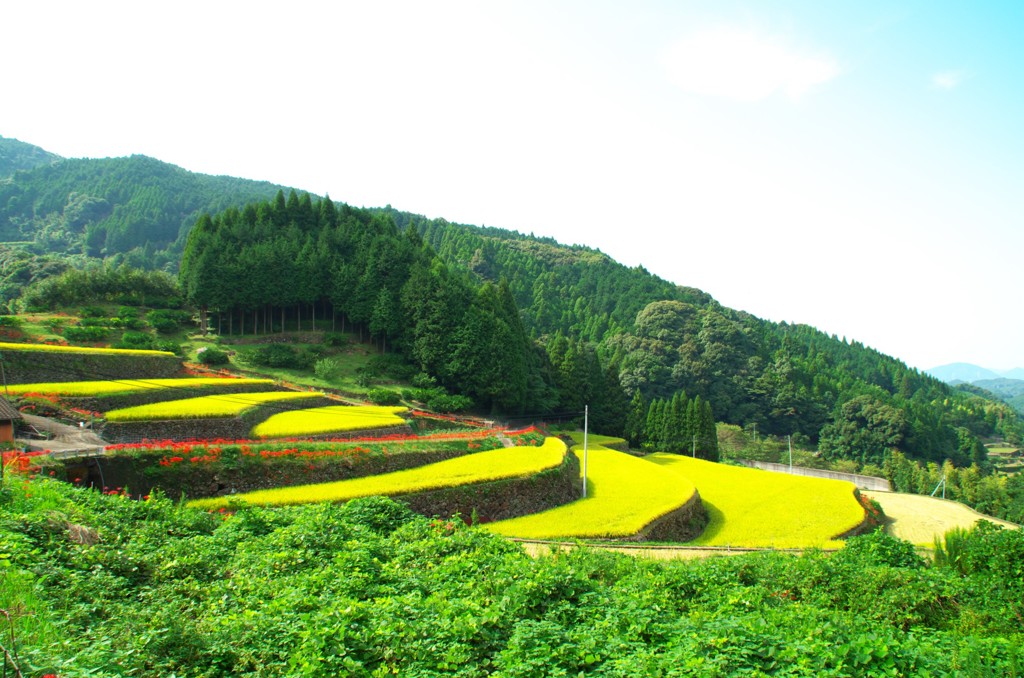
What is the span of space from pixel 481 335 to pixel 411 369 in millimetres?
5268

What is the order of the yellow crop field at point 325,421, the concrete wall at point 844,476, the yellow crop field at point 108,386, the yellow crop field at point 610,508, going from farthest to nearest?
the concrete wall at point 844,476, the yellow crop field at point 325,421, the yellow crop field at point 108,386, the yellow crop field at point 610,508

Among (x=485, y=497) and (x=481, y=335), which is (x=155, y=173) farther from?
(x=485, y=497)

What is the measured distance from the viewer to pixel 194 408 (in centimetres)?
2111

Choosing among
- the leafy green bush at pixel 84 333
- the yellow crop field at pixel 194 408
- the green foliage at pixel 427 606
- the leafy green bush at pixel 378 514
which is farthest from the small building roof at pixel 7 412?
the leafy green bush at pixel 84 333

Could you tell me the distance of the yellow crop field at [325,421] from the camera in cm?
2105

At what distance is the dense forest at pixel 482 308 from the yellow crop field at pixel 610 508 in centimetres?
1661

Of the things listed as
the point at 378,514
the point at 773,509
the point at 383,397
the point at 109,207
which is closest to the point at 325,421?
the point at 383,397

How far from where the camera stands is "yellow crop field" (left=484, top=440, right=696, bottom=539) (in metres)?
16.9

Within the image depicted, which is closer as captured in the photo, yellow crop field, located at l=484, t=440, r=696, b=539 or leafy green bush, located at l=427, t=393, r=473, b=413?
yellow crop field, located at l=484, t=440, r=696, b=539

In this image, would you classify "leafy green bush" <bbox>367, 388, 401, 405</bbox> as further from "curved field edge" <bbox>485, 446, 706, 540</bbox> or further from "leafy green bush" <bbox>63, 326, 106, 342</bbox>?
"leafy green bush" <bbox>63, 326, 106, 342</bbox>

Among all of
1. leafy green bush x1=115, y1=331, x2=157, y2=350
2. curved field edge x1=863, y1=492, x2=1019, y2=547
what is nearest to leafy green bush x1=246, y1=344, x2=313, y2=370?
leafy green bush x1=115, y1=331, x2=157, y2=350

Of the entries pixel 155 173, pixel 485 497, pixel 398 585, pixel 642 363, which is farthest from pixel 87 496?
pixel 155 173

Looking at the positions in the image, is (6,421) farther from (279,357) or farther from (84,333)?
(279,357)

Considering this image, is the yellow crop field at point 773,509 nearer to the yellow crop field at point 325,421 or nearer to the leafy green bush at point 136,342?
the yellow crop field at point 325,421
